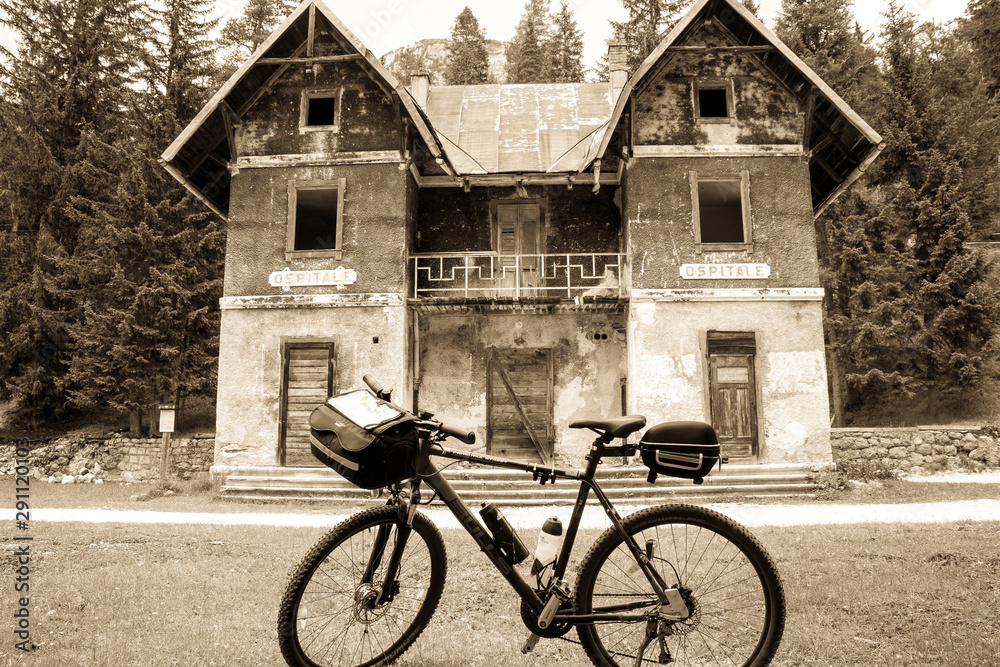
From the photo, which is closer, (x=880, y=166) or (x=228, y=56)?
(x=880, y=166)

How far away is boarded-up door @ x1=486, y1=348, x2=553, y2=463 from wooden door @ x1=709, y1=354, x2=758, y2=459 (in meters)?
3.46

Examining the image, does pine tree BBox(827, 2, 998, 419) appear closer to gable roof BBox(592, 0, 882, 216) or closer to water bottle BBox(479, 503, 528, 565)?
gable roof BBox(592, 0, 882, 216)

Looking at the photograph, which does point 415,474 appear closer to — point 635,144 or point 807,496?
point 807,496

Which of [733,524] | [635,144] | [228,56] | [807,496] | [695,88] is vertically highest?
[228,56]

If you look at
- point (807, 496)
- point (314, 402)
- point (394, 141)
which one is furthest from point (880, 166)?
point (314, 402)

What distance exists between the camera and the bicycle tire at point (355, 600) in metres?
2.98

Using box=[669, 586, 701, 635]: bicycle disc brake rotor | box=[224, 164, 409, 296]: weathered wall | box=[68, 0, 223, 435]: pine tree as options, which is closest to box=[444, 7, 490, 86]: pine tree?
box=[68, 0, 223, 435]: pine tree

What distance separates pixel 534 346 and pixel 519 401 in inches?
48.5

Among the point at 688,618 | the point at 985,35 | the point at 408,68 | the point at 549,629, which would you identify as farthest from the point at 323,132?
the point at 408,68

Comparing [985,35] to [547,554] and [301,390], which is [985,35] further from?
[547,554]

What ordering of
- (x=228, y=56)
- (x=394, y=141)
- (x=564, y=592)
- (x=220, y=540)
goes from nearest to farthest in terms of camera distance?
(x=564, y=592)
(x=220, y=540)
(x=394, y=141)
(x=228, y=56)

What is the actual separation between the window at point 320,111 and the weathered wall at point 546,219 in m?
2.58

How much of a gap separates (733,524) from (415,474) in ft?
4.77

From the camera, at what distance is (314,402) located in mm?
13102
